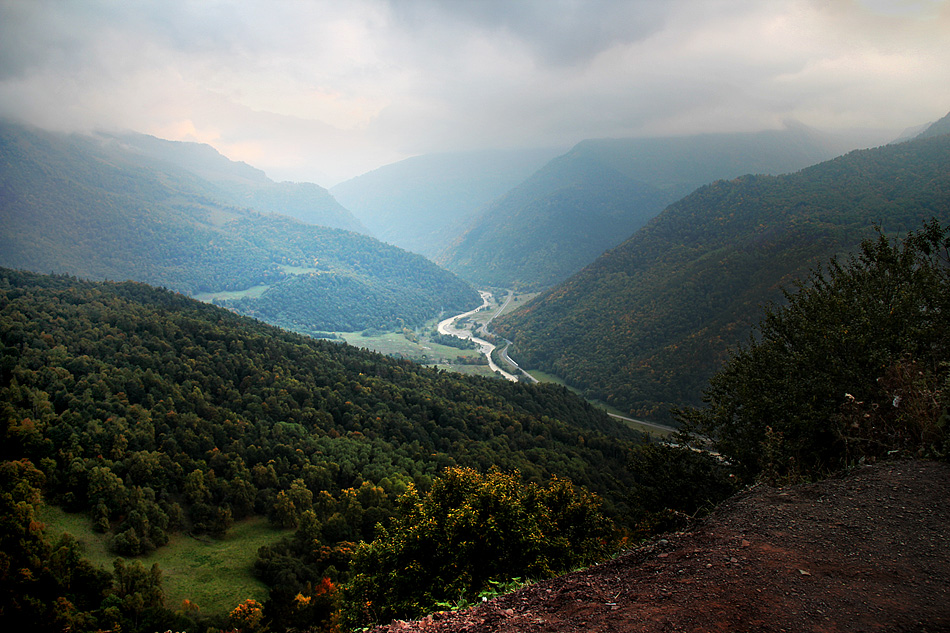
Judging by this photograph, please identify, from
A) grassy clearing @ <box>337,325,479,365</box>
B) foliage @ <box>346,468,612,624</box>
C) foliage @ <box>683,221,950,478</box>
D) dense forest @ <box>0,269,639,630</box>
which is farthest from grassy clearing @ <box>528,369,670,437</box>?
foliage @ <box>346,468,612,624</box>

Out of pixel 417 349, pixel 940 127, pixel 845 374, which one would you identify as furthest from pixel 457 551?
pixel 940 127

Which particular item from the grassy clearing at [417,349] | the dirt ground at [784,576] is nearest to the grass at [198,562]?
the dirt ground at [784,576]

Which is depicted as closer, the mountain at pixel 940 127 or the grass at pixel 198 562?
the grass at pixel 198 562

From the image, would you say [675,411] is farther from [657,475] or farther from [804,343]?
[804,343]

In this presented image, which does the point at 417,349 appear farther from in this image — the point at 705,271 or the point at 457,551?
the point at 457,551

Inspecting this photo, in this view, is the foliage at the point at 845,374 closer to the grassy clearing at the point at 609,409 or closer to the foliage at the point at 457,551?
the foliage at the point at 457,551

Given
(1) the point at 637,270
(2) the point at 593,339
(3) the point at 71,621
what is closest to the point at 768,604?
(3) the point at 71,621
